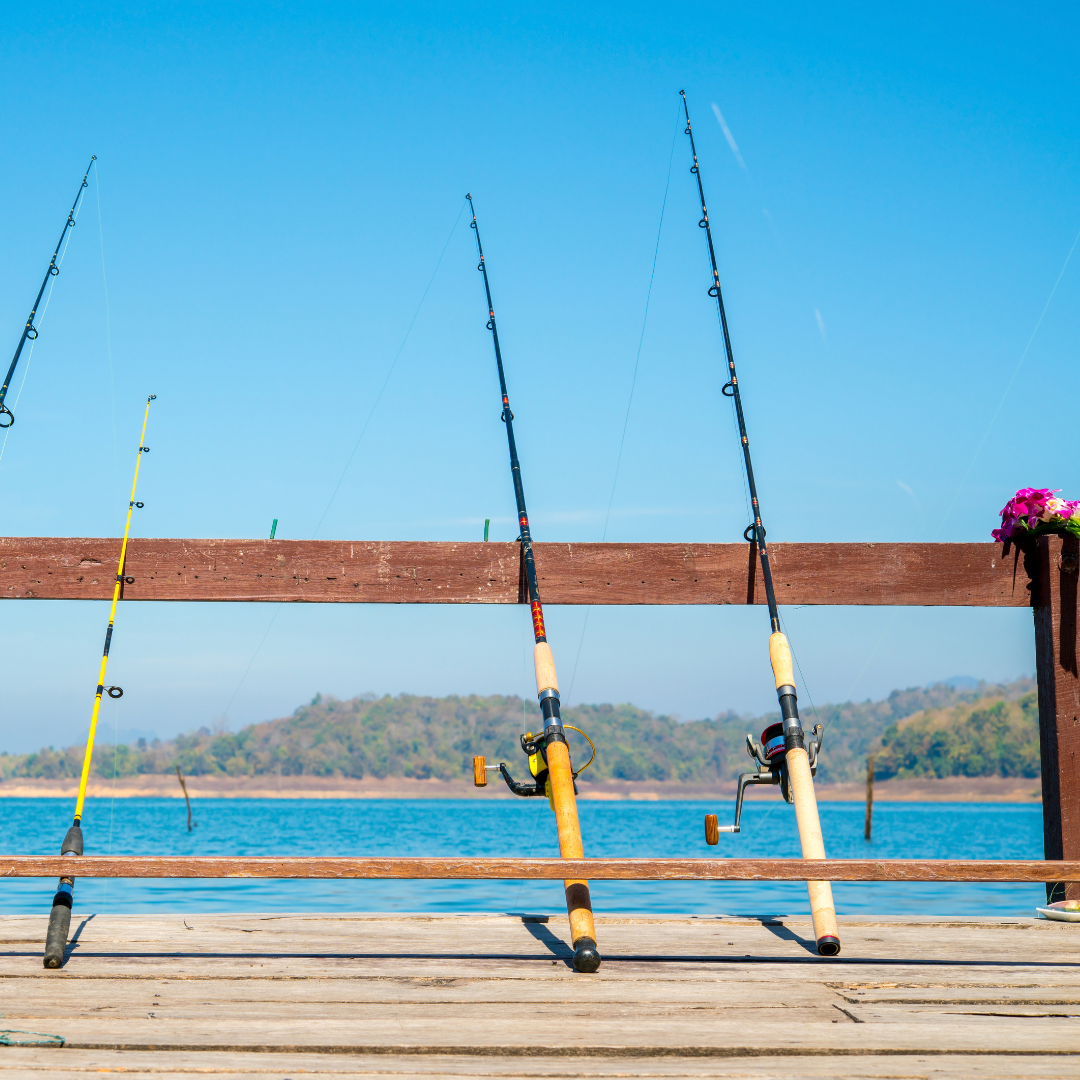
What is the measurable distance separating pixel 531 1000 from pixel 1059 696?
2.93 metres

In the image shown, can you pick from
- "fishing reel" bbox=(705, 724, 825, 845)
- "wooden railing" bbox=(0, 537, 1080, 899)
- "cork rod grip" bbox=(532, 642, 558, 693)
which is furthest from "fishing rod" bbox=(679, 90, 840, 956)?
"cork rod grip" bbox=(532, 642, 558, 693)

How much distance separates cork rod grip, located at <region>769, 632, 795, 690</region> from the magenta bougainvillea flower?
1.37m

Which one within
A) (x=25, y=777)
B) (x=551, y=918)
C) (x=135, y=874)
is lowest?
(x=25, y=777)

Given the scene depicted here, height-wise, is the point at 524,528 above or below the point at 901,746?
above

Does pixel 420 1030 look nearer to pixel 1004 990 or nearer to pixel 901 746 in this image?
pixel 1004 990

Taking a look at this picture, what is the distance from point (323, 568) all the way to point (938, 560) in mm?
2846


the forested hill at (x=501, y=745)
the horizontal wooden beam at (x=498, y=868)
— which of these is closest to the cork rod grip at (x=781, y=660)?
the horizontal wooden beam at (x=498, y=868)

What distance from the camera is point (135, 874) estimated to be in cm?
326

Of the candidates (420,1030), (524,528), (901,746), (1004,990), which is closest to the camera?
(420,1030)

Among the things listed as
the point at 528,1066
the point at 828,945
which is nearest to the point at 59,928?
the point at 528,1066

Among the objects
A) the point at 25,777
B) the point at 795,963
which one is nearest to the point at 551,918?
the point at 795,963

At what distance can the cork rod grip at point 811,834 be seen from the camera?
3715mm

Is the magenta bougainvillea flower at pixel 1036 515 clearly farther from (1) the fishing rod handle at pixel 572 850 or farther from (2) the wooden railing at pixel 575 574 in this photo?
(1) the fishing rod handle at pixel 572 850

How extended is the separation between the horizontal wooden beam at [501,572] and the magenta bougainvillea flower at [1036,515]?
0.11 m
